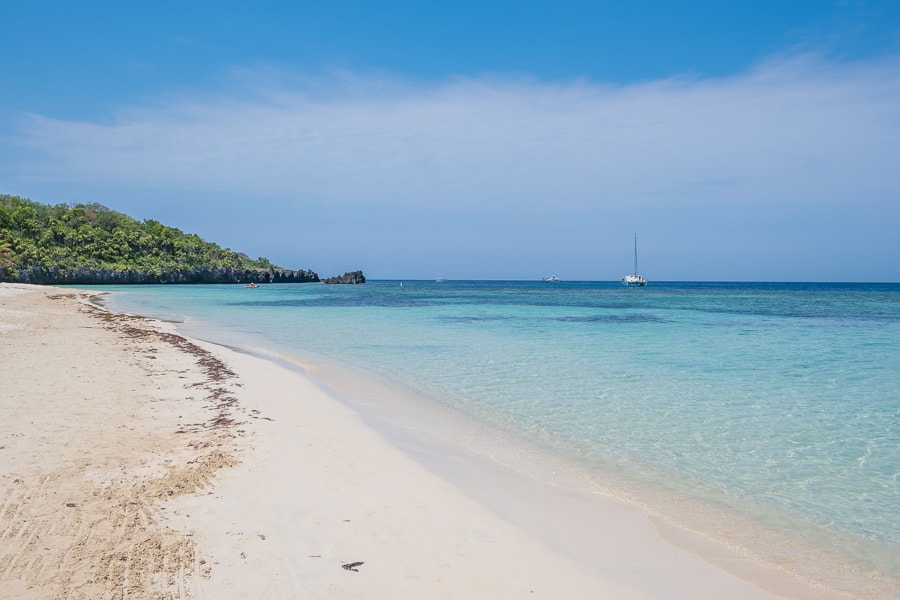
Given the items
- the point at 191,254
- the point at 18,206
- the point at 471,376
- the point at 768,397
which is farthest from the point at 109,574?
the point at 191,254

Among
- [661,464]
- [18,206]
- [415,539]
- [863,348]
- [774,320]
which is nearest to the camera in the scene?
[415,539]

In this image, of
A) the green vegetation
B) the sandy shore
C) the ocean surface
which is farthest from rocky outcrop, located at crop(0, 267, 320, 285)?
the sandy shore

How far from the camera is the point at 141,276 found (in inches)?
3452

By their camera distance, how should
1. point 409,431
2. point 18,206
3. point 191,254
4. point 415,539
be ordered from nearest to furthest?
point 415,539 < point 409,431 < point 18,206 < point 191,254

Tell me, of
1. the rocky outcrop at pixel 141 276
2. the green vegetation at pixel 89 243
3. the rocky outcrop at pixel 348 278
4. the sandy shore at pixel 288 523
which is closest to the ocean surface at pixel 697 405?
the sandy shore at pixel 288 523

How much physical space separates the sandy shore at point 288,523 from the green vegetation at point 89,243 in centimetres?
7563

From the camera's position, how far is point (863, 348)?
17625mm

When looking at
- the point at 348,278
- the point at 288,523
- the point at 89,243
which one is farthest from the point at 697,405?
the point at 348,278

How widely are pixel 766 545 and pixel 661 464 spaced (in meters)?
1.99

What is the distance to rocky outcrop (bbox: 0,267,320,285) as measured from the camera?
223ft

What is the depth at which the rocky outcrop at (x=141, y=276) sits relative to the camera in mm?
68062

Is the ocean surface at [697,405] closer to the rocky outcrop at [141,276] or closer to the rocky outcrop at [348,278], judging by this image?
the rocky outcrop at [141,276]

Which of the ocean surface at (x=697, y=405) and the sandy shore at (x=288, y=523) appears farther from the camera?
the ocean surface at (x=697, y=405)

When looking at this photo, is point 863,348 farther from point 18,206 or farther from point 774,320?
point 18,206
